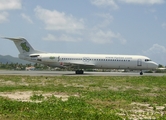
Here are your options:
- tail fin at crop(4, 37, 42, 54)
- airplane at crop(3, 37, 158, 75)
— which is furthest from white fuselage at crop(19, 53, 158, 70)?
tail fin at crop(4, 37, 42, 54)

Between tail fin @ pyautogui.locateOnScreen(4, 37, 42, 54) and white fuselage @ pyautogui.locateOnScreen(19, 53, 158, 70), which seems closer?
white fuselage @ pyautogui.locateOnScreen(19, 53, 158, 70)

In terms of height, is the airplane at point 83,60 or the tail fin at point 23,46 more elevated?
the tail fin at point 23,46

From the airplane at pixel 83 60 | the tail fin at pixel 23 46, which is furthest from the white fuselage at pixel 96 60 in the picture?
the tail fin at pixel 23 46

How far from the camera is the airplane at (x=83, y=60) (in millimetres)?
44688

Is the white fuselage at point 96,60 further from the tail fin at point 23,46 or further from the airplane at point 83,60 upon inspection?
the tail fin at point 23,46

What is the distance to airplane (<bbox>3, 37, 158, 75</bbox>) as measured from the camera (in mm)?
44688

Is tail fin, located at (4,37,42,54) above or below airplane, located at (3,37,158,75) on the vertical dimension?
above

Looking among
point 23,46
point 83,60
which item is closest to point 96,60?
point 83,60

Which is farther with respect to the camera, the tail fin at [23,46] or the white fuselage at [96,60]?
the tail fin at [23,46]

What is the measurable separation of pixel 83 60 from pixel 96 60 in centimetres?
207

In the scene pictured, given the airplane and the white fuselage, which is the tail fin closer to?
the airplane

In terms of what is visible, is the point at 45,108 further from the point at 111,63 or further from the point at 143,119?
the point at 111,63

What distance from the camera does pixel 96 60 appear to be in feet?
149

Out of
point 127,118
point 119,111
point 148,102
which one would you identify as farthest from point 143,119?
point 148,102
